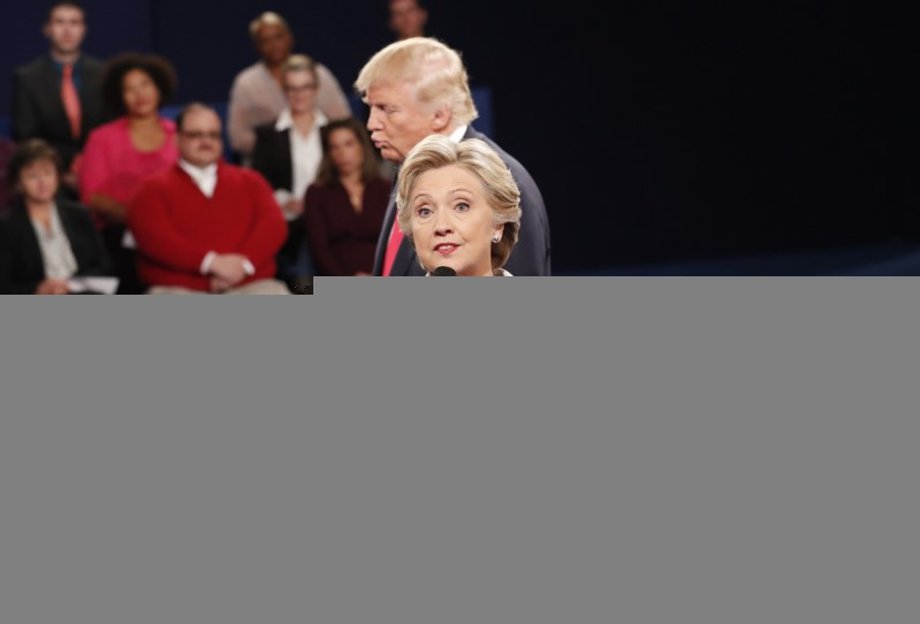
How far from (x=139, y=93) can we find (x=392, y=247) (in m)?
3.36

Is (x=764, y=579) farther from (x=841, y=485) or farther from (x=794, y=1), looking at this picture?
(x=794, y=1)

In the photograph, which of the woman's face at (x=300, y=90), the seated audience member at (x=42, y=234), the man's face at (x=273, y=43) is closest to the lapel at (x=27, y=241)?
the seated audience member at (x=42, y=234)

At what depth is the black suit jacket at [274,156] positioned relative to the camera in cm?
570

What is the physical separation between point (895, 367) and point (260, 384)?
0.66 m

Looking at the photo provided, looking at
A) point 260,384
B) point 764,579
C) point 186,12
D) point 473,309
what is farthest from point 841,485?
point 186,12

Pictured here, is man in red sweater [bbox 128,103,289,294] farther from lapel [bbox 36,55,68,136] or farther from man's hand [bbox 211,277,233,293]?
lapel [bbox 36,55,68,136]

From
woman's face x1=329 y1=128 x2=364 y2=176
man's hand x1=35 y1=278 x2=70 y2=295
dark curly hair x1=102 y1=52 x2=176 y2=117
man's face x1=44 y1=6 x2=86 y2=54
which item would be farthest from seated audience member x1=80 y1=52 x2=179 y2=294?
woman's face x1=329 y1=128 x2=364 y2=176

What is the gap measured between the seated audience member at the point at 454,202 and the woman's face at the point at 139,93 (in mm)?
3636

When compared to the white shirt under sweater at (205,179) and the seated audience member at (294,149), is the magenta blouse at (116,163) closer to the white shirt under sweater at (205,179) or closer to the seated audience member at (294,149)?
the white shirt under sweater at (205,179)

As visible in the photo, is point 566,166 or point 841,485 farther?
point 566,166

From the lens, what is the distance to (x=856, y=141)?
27.7 ft

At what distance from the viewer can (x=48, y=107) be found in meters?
5.73

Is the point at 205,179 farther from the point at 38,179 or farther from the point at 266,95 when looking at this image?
the point at 266,95

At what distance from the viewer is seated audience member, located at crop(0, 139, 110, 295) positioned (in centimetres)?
520
